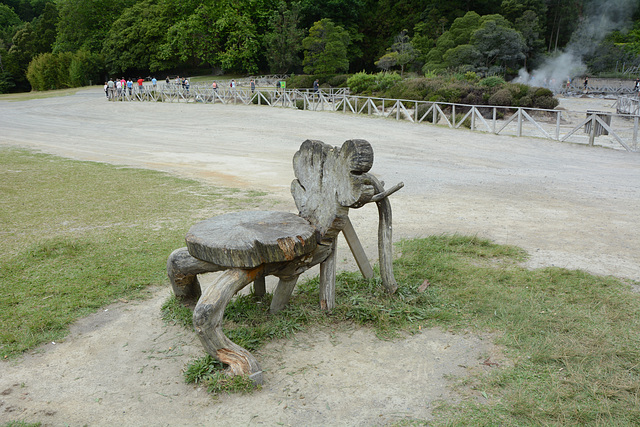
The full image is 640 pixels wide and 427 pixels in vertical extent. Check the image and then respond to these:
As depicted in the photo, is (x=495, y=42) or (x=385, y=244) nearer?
(x=385, y=244)

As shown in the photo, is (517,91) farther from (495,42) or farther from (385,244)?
(385,244)

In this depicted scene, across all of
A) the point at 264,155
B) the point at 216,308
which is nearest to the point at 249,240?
the point at 216,308

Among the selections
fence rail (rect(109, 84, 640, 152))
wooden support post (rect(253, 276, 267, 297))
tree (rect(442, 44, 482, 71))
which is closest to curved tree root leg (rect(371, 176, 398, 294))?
wooden support post (rect(253, 276, 267, 297))

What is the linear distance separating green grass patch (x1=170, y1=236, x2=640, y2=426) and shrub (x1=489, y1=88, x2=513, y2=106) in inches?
786

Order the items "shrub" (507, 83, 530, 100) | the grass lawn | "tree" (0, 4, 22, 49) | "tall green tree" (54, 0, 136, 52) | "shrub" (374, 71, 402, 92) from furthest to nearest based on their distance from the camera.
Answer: "tree" (0, 4, 22, 49) → "tall green tree" (54, 0, 136, 52) → "shrub" (374, 71, 402, 92) → "shrub" (507, 83, 530, 100) → the grass lawn

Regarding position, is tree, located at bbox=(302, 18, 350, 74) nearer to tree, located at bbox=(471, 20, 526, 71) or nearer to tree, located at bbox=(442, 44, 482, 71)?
tree, located at bbox=(442, 44, 482, 71)

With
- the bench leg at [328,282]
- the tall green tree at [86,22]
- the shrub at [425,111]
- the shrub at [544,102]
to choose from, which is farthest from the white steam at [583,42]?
the tall green tree at [86,22]

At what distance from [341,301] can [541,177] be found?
818cm

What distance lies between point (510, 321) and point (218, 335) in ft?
8.16

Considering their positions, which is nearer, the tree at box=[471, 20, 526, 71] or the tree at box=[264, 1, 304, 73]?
the tree at box=[471, 20, 526, 71]

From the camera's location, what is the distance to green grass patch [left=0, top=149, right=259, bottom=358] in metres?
4.76

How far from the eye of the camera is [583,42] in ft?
168

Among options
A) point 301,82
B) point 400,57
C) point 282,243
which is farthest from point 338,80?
point 282,243

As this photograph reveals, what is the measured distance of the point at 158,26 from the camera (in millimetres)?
55906
